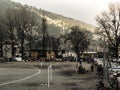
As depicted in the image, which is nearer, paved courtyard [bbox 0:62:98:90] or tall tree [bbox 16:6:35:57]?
paved courtyard [bbox 0:62:98:90]

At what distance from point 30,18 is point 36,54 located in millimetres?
26683

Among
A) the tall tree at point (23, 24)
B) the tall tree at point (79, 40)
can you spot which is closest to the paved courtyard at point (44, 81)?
the tall tree at point (23, 24)

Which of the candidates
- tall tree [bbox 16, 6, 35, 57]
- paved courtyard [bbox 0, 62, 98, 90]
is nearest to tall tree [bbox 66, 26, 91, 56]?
tall tree [bbox 16, 6, 35, 57]

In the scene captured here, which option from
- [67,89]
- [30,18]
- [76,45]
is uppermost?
[30,18]

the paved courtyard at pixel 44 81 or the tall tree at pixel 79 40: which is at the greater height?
the tall tree at pixel 79 40

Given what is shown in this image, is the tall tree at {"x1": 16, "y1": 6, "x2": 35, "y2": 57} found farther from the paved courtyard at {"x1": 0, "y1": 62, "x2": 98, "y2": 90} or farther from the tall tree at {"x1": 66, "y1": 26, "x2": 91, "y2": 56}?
the paved courtyard at {"x1": 0, "y1": 62, "x2": 98, "y2": 90}

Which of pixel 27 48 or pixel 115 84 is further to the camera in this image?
pixel 27 48

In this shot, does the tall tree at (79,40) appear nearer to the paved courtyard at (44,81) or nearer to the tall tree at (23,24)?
the tall tree at (23,24)

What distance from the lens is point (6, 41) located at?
149 meters

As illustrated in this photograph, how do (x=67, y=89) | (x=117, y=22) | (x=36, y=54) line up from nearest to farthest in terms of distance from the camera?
(x=67, y=89), (x=117, y=22), (x=36, y=54)

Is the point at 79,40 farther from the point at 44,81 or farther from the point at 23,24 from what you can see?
the point at 44,81

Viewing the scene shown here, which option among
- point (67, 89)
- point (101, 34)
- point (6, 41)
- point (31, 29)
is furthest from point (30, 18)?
point (67, 89)

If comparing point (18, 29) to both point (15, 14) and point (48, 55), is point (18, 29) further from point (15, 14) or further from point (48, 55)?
point (48, 55)

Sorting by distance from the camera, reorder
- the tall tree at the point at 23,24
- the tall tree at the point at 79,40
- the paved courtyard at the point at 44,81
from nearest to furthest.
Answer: the paved courtyard at the point at 44,81, the tall tree at the point at 23,24, the tall tree at the point at 79,40
